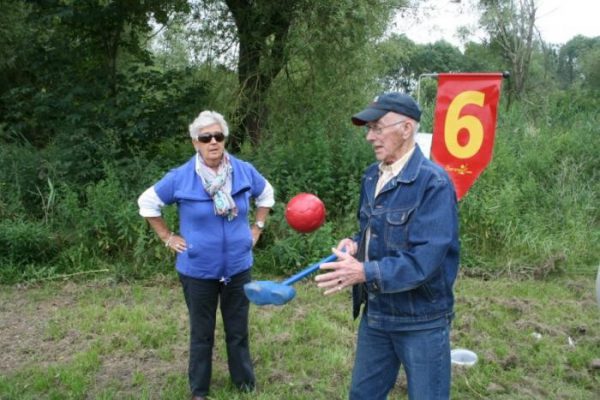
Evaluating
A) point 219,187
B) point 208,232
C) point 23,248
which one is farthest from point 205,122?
point 23,248

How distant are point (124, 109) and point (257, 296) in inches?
223

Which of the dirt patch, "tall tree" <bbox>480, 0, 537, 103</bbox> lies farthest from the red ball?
"tall tree" <bbox>480, 0, 537, 103</bbox>

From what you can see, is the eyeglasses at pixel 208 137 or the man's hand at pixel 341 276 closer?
the man's hand at pixel 341 276

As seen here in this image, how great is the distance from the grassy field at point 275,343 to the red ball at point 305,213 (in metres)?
1.37

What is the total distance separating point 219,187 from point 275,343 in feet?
5.55

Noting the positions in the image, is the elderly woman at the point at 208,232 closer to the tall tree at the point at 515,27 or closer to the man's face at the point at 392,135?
the man's face at the point at 392,135

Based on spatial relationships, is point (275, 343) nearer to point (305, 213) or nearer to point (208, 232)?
point (208, 232)

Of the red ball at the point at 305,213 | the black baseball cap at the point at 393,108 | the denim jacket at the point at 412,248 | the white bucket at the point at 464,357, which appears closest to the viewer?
the denim jacket at the point at 412,248

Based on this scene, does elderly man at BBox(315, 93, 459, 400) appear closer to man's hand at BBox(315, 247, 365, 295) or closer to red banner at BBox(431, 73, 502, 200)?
man's hand at BBox(315, 247, 365, 295)

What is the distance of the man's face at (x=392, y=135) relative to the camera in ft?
7.91

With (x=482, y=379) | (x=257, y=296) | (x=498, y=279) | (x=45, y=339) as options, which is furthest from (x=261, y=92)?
(x=257, y=296)

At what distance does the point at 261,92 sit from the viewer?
27.2ft

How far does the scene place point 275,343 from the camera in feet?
15.3

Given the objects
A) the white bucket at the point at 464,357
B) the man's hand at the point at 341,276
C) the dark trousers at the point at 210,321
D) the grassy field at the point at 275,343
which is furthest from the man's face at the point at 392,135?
the white bucket at the point at 464,357
